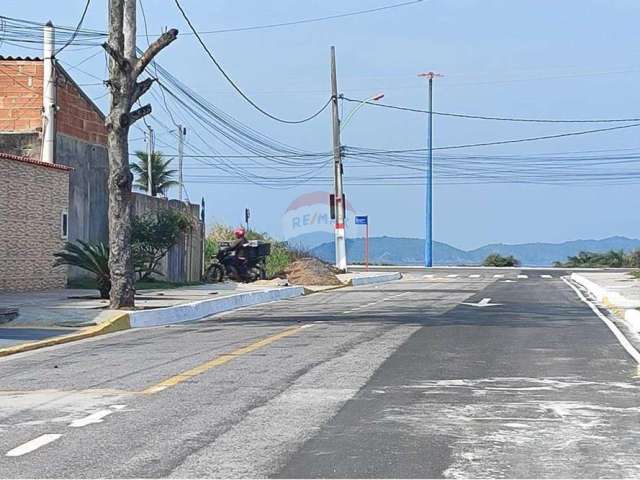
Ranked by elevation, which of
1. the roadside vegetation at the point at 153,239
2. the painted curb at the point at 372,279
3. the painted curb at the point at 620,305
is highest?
the roadside vegetation at the point at 153,239

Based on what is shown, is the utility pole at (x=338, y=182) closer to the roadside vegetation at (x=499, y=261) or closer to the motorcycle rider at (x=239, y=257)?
the motorcycle rider at (x=239, y=257)

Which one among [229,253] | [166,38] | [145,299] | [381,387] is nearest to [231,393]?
[381,387]

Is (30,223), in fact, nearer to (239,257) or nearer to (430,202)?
(239,257)

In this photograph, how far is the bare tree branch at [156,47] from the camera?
20.9 m

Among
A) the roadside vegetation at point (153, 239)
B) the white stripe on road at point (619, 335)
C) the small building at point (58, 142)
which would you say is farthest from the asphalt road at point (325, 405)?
the roadside vegetation at point (153, 239)

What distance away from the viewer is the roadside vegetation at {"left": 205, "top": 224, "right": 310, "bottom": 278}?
42.2m

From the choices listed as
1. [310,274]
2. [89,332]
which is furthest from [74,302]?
[310,274]

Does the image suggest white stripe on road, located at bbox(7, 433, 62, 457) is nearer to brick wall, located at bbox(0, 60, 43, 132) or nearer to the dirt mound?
brick wall, located at bbox(0, 60, 43, 132)

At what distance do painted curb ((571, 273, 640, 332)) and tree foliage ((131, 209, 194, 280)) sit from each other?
12.7 m

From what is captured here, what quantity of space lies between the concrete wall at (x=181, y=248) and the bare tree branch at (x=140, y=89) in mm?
11931

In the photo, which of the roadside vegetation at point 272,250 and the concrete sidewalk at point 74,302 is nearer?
the concrete sidewalk at point 74,302

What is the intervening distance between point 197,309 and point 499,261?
56.6m

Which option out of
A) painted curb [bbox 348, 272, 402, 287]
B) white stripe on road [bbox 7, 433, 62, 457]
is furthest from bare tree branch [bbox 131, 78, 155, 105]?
painted curb [bbox 348, 272, 402, 287]

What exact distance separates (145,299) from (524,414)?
16.8 metres
